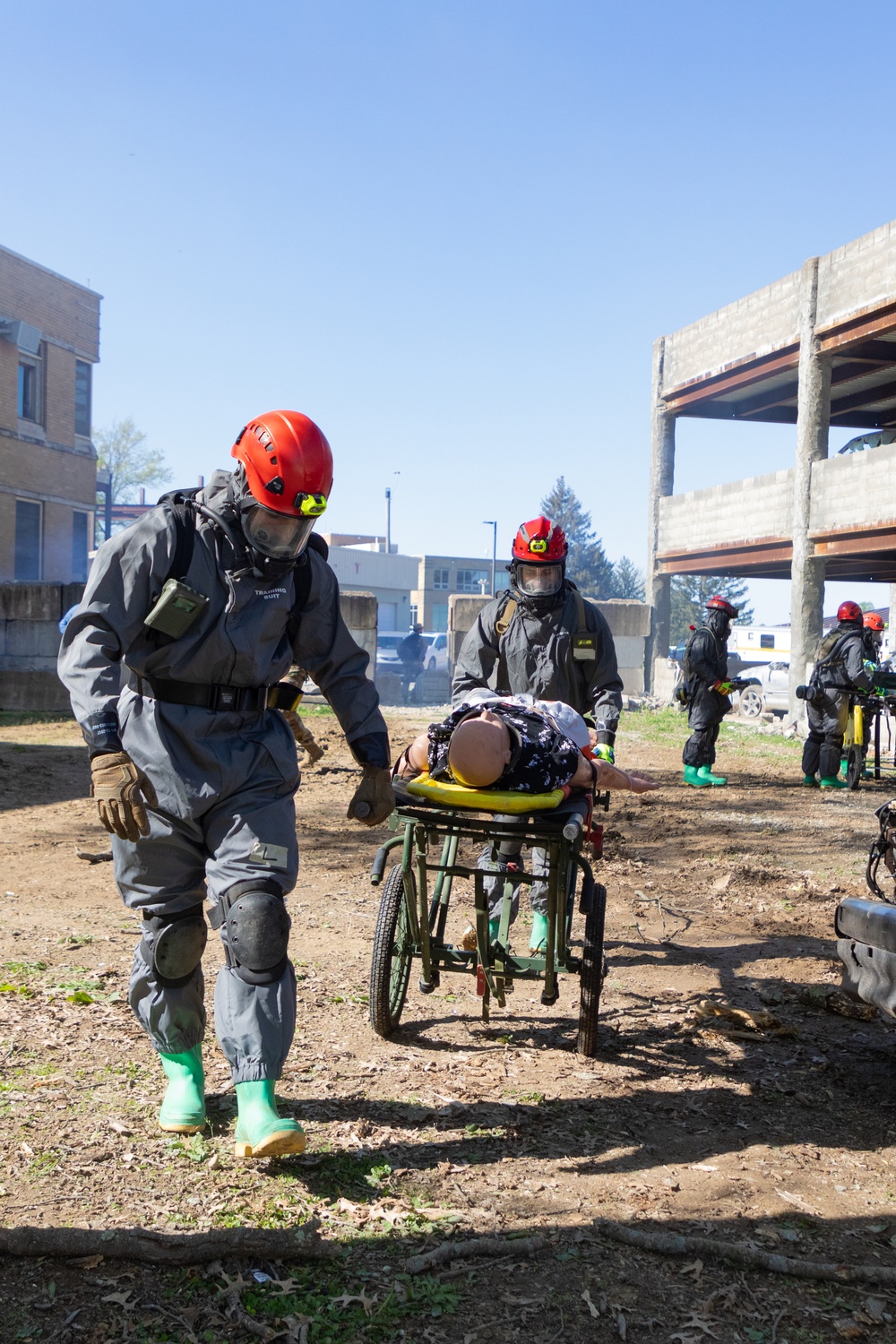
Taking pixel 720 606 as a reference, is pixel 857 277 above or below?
above

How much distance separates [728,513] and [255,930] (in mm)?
22731

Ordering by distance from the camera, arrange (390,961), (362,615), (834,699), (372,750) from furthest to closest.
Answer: (362,615), (834,699), (390,961), (372,750)

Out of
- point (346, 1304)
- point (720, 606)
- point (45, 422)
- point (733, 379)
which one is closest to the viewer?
point (346, 1304)

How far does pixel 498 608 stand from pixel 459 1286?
11.7 feet

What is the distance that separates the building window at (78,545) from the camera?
2842 centimetres

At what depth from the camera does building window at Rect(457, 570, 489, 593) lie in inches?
2763

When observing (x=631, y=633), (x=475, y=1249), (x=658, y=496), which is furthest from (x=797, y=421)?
(x=475, y=1249)

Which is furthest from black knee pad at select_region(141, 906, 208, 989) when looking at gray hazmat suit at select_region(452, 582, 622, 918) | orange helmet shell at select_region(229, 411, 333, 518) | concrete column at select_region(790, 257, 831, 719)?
concrete column at select_region(790, 257, 831, 719)

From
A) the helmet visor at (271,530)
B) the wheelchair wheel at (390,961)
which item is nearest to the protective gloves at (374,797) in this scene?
the wheelchair wheel at (390,961)

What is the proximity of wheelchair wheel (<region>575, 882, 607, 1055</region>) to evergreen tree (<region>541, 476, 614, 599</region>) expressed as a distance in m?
75.4

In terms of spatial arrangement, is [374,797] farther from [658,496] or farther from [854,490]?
[658,496]

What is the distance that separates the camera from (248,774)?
10.9 feet

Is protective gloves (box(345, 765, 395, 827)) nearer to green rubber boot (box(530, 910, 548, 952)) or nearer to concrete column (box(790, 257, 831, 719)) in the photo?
green rubber boot (box(530, 910, 548, 952))

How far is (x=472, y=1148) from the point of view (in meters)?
3.46
